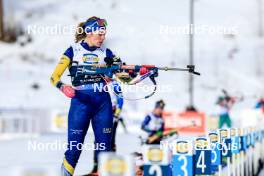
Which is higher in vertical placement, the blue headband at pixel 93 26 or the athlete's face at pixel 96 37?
the blue headband at pixel 93 26

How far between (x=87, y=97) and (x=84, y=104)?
0.29 ft

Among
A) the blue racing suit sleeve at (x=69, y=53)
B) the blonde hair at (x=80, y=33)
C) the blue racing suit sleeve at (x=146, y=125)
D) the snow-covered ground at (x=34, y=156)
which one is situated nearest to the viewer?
the blue racing suit sleeve at (x=69, y=53)

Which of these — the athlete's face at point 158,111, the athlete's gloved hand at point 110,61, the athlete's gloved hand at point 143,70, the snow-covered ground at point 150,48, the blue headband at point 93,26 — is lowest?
the athlete's face at point 158,111

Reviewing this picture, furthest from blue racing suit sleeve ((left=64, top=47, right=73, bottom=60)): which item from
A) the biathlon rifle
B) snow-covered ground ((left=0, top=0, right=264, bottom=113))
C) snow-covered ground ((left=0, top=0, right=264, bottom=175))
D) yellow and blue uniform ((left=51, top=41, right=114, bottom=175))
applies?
snow-covered ground ((left=0, top=0, right=264, bottom=113))

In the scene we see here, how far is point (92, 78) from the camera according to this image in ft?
26.2

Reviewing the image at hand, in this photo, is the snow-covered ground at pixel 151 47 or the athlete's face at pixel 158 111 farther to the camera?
the snow-covered ground at pixel 151 47

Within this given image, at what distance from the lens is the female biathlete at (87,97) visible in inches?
314

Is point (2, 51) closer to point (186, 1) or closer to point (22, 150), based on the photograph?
point (186, 1)

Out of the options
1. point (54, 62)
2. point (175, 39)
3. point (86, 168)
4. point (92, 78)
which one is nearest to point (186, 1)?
point (175, 39)

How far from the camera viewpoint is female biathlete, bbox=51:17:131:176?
7973mm

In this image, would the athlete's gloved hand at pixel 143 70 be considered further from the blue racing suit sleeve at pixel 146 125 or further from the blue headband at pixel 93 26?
the blue racing suit sleeve at pixel 146 125

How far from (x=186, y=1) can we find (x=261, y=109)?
48.4m

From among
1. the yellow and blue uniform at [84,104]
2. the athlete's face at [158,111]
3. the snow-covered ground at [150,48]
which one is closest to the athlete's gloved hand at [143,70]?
the yellow and blue uniform at [84,104]

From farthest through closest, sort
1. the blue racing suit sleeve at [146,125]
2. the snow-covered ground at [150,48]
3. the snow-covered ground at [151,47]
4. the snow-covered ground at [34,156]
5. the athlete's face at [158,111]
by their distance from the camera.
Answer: the snow-covered ground at [151,47] → the snow-covered ground at [150,48] → the blue racing suit sleeve at [146,125] → the athlete's face at [158,111] → the snow-covered ground at [34,156]
